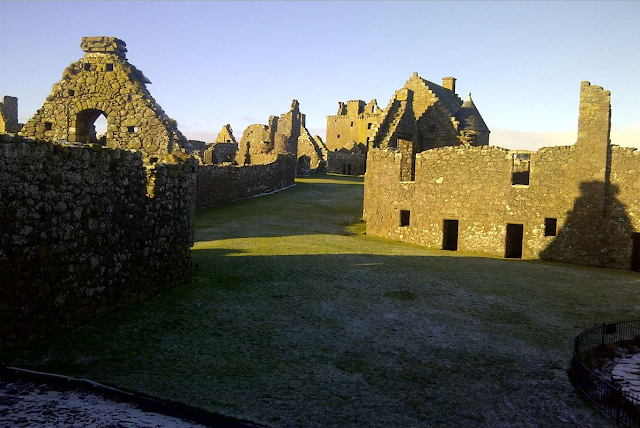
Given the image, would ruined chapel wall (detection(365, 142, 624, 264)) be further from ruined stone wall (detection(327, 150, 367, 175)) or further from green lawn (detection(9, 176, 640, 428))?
ruined stone wall (detection(327, 150, 367, 175))

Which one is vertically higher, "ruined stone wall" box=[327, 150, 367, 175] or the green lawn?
"ruined stone wall" box=[327, 150, 367, 175]

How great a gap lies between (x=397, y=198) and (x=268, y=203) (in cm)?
964

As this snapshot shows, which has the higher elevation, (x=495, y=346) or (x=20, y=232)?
(x=20, y=232)

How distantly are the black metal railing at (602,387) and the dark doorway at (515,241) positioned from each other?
11394 millimetres

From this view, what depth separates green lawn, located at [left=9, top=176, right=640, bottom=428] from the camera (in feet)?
21.6

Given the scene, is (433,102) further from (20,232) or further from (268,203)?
(20,232)

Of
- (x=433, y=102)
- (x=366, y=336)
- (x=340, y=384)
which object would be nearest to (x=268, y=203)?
(x=433, y=102)

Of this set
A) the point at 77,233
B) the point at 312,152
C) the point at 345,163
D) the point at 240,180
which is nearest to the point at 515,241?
the point at 240,180

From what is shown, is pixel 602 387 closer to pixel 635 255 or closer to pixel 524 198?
pixel 524 198

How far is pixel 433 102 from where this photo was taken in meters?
32.2

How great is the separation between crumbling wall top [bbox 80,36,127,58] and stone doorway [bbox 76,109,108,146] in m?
1.65

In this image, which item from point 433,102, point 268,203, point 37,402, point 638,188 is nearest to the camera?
point 37,402

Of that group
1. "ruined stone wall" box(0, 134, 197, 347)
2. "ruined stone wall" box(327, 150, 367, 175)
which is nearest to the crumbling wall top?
"ruined stone wall" box(0, 134, 197, 347)

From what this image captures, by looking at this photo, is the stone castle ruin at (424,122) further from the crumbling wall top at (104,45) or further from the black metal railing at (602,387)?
the black metal railing at (602,387)
